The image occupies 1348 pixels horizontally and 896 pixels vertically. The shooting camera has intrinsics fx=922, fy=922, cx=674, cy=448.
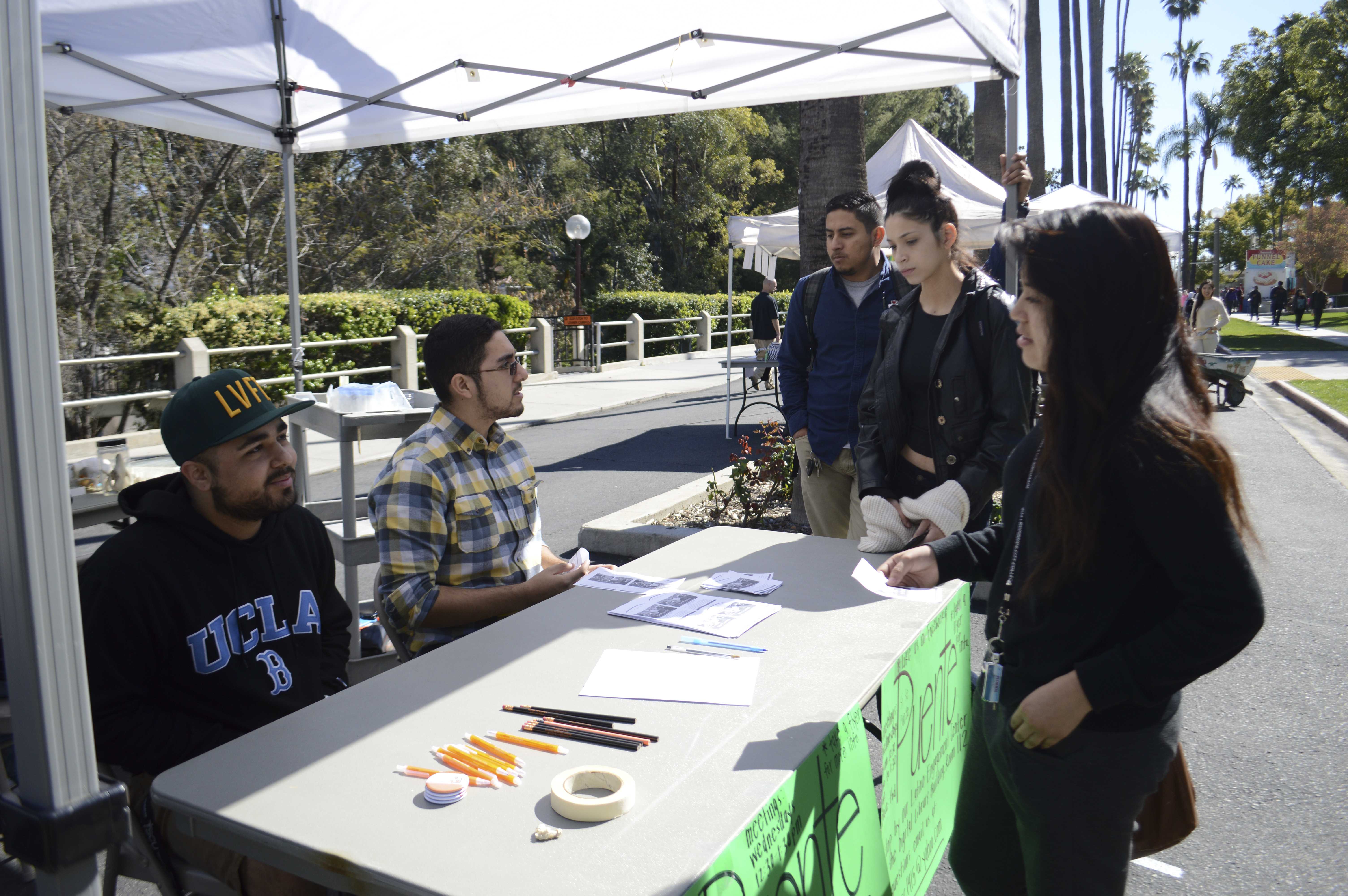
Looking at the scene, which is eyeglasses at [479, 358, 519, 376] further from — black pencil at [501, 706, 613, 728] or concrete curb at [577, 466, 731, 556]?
concrete curb at [577, 466, 731, 556]

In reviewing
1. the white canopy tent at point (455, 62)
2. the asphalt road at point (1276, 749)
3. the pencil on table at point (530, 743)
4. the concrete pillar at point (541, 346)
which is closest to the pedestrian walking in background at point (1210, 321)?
the asphalt road at point (1276, 749)

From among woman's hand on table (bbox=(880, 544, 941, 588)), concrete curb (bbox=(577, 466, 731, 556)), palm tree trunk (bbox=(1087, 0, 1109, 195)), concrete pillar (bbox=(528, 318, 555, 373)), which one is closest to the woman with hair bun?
woman's hand on table (bbox=(880, 544, 941, 588))

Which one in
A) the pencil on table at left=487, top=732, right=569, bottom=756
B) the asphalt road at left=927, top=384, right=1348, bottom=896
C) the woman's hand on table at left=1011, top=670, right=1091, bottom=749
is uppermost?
the woman's hand on table at left=1011, top=670, right=1091, bottom=749

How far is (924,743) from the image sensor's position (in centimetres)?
244

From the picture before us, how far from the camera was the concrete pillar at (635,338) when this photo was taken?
21250 millimetres

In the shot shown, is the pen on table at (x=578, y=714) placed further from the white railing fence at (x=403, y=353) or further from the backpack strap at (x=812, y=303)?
the backpack strap at (x=812, y=303)

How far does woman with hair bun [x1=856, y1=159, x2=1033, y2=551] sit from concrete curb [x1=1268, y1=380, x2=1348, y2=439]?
11.2 m

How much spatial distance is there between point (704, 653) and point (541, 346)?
622 inches

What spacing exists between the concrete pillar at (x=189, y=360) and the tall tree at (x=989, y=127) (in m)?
11.2

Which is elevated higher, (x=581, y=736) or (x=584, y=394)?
(x=584, y=394)

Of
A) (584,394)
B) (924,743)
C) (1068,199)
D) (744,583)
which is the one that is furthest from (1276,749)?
(584,394)

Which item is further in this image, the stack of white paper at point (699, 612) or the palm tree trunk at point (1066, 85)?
the palm tree trunk at point (1066, 85)

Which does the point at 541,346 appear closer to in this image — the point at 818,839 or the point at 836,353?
the point at 836,353

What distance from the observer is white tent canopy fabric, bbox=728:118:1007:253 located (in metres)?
9.33
